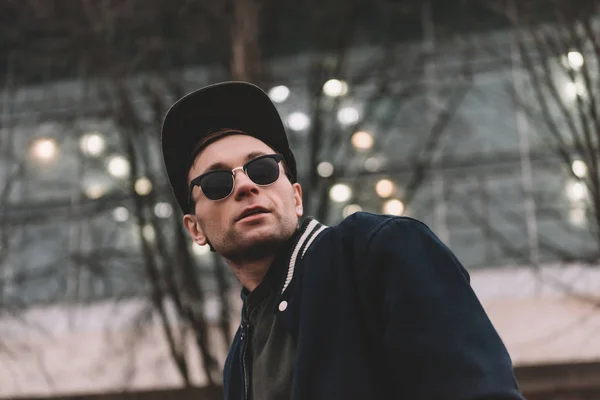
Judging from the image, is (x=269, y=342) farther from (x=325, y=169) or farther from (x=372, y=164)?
(x=372, y=164)

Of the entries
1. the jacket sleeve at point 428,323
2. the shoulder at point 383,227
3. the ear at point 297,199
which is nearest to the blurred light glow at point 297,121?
the ear at point 297,199

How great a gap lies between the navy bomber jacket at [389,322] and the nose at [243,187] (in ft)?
1.04

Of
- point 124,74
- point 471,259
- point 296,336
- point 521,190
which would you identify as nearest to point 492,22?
point 521,190

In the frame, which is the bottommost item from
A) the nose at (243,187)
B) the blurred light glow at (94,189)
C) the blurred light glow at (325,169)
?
the nose at (243,187)

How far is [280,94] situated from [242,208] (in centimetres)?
703

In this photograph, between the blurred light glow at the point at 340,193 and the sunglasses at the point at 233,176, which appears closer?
the sunglasses at the point at 233,176

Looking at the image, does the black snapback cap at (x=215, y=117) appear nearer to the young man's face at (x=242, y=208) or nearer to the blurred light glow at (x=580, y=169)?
the young man's face at (x=242, y=208)

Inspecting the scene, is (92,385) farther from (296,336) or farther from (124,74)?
(296,336)

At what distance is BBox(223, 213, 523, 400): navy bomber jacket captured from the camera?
1.56 metres

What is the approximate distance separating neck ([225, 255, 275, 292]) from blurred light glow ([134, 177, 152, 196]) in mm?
5567

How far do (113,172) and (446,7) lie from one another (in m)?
5.36

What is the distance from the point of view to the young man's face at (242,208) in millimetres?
2152

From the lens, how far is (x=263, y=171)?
2.24 meters

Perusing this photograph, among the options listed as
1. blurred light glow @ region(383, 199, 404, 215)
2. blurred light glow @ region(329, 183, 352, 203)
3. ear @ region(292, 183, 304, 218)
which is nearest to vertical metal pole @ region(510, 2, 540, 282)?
blurred light glow @ region(383, 199, 404, 215)
